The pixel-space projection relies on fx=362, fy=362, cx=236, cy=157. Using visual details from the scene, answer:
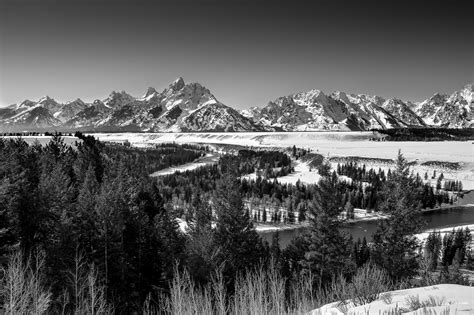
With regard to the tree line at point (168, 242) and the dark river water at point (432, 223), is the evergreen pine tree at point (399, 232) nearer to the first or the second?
the tree line at point (168, 242)

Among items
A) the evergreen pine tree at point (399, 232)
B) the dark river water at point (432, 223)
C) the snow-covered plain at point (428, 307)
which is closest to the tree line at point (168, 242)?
the evergreen pine tree at point (399, 232)

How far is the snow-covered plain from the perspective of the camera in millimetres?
6520

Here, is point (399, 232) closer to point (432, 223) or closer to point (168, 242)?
point (168, 242)

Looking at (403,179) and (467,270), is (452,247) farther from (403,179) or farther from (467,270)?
(403,179)

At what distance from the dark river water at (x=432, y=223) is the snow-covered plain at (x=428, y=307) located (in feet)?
259

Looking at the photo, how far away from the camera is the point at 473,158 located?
651ft

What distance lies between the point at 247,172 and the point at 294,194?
57.5 meters

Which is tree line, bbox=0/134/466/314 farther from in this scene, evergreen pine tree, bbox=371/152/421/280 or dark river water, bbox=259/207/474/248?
dark river water, bbox=259/207/474/248

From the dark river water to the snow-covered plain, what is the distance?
79.1 metres

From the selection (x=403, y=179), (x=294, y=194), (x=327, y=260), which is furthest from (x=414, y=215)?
(x=294, y=194)

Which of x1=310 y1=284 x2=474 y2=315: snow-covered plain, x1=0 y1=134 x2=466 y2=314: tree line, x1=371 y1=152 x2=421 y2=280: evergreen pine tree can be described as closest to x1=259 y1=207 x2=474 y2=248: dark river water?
x1=0 y1=134 x2=466 y2=314: tree line

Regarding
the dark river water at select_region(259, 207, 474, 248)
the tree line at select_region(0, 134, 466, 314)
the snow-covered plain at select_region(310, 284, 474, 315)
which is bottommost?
the dark river water at select_region(259, 207, 474, 248)

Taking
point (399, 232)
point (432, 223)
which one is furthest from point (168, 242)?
point (432, 223)

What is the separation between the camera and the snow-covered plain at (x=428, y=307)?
257 inches
